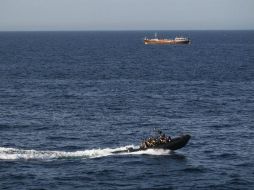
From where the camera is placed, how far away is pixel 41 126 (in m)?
78.2

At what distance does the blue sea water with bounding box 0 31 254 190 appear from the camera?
5538 centimetres

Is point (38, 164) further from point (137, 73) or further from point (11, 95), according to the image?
point (137, 73)

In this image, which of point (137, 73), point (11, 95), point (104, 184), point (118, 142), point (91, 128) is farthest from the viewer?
point (137, 73)

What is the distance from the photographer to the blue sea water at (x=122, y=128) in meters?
55.4

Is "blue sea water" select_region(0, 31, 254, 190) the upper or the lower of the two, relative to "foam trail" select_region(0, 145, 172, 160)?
lower

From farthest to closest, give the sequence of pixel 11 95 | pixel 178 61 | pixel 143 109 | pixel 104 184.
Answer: pixel 178 61, pixel 11 95, pixel 143 109, pixel 104 184

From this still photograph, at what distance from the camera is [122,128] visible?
256 ft

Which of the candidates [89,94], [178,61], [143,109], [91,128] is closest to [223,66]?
[178,61]

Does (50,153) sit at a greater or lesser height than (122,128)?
greater

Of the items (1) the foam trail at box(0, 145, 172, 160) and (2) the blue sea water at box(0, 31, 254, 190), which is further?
(1) the foam trail at box(0, 145, 172, 160)

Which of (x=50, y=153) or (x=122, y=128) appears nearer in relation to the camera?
(x=50, y=153)

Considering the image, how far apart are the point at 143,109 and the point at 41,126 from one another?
20117mm

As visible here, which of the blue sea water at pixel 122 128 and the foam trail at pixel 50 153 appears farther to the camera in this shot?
the foam trail at pixel 50 153

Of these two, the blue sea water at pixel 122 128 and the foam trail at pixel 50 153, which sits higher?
the foam trail at pixel 50 153
